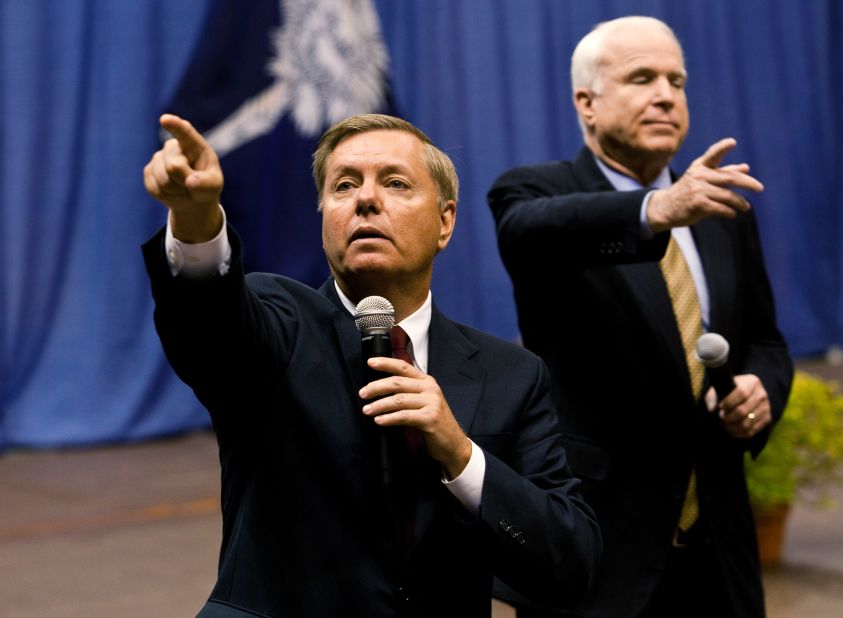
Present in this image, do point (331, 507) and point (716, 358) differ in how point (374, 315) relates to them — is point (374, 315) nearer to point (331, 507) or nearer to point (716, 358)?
point (331, 507)

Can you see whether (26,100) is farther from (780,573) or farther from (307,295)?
(307,295)

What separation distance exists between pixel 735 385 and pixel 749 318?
32cm

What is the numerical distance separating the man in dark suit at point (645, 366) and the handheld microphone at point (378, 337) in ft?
2.47

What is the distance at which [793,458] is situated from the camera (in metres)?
4.41

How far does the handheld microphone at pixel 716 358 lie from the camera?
2.05m

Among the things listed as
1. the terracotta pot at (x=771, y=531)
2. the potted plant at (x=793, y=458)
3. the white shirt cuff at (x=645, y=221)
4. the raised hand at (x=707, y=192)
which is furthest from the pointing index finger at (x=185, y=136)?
the terracotta pot at (x=771, y=531)

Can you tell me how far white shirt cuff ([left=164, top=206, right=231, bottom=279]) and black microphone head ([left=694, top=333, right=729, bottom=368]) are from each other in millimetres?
963

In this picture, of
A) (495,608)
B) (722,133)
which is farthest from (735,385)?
(722,133)

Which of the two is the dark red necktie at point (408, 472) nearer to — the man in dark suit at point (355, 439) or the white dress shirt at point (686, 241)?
the man in dark suit at point (355, 439)

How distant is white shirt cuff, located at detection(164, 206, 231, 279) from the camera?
138 cm

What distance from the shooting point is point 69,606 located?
13.3 feet

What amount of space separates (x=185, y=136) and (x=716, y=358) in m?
1.09

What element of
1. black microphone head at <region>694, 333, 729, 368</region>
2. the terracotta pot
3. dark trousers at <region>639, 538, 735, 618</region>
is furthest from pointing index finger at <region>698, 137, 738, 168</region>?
the terracotta pot

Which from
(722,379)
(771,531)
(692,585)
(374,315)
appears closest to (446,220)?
(374,315)
